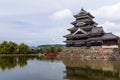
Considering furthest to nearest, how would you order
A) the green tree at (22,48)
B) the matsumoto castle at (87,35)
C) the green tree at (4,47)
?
the green tree at (22,48), the green tree at (4,47), the matsumoto castle at (87,35)

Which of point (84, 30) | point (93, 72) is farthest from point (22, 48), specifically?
point (93, 72)

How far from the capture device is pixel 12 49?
248 ft

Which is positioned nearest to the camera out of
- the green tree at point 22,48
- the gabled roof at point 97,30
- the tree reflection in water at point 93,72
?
the tree reflection in water at point 93,72

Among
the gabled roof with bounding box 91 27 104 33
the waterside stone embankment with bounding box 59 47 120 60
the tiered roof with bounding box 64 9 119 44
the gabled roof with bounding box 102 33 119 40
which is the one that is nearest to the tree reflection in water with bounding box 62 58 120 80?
the waterside stone embankment with bounding box 59 47 120 60

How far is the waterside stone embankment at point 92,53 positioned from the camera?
41094 millimetres

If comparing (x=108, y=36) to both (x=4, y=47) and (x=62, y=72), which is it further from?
(x=4, y=47)

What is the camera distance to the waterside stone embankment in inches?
1618

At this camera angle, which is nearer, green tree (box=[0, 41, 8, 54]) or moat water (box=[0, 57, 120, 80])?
moat water (box=[0, 57, 120, 80])

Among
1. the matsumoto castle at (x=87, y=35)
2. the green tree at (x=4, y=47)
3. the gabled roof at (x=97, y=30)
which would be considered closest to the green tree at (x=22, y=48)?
the green tree at (x=4, y=47)

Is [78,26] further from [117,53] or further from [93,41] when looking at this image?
[117,53]

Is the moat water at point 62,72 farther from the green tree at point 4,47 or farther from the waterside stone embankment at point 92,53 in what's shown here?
the green tree at point 4,47

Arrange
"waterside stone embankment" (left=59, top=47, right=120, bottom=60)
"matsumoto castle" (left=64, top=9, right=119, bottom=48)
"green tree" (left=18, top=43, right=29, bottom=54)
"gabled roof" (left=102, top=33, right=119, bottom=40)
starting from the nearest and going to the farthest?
"waterside stone embankment" (left=59, top=47, right=120, bottom=60)
"gabled roof" (left=102, top=33, right=119, bottom=40)
"matsumoto castle" (left=64, top=9, right=119, bottom=48)
"green tree" (left=18, top=43, right=29, bottom=54)

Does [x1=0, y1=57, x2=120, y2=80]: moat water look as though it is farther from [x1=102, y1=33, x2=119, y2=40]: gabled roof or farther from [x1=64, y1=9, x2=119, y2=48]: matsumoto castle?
[x1=64, y1=9, x2=119, y2=48]: matsumoto castle

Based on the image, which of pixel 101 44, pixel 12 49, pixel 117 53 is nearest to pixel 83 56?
pixel 101 44
